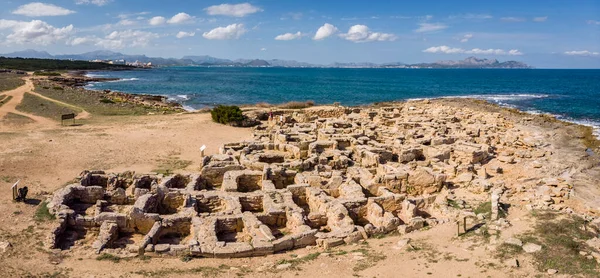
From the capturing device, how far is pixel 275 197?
1608 cm

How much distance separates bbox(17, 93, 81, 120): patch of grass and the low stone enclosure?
21.3 meters

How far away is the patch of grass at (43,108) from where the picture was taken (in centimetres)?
3685

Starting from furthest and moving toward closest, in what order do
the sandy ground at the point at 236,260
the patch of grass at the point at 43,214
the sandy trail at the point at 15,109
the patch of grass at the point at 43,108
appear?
the patch of grass at the point at 43,108
the sandy trail at the point at 15,109
the patch of grass at the point at 43,214
the sandy ground at the point at 236,260

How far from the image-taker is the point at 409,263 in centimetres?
1103

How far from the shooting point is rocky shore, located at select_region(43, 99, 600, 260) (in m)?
13.2

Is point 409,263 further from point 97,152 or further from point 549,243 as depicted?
point 97,152

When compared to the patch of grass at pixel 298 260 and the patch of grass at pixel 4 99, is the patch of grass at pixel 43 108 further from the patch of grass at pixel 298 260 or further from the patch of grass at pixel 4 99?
the patch of grass at pixel 298 260

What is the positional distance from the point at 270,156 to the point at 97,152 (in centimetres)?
995

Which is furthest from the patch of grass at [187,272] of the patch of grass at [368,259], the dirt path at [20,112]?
the dirt path at [20,112]

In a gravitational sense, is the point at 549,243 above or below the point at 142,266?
above

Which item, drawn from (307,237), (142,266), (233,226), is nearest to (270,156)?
(233,226)

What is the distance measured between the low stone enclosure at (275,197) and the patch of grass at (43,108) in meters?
21.3

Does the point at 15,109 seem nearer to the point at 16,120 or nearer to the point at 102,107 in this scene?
the point at 16,120

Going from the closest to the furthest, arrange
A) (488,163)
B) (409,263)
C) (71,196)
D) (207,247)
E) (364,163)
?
(409,263)
(207,247)
(71,196)
(364,163)
(488,163)
